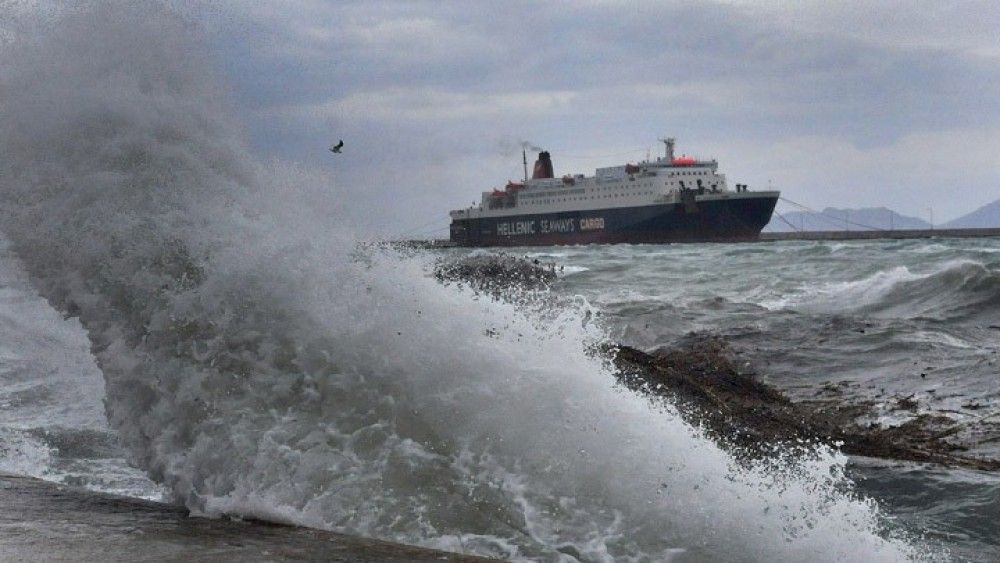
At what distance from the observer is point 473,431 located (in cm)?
469

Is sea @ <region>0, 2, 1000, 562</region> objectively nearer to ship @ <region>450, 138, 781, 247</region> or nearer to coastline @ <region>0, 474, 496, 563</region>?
coastline @ <region>0, 474, 496, 563</region>

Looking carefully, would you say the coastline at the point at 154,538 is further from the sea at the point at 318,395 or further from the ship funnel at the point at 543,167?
the ship funnel at the point at 543,167

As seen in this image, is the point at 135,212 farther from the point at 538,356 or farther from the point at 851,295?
the point at 851,295

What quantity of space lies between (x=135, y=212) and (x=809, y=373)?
8.05 meters

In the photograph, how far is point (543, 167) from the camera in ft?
275

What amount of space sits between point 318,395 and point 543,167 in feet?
262

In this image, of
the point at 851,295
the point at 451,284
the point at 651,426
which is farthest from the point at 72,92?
the point at 851,295

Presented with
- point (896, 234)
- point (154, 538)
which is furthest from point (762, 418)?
point (896, 234)

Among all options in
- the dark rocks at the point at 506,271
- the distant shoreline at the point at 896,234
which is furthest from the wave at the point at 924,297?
the distant shoreline at the point at 896,234

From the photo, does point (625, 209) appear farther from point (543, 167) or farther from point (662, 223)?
point (543, 167)

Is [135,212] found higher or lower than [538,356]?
higher

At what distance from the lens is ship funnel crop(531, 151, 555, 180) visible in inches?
3287

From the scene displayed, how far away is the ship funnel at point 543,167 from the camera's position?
274 ft

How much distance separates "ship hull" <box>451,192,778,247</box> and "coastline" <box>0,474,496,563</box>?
6297 cm
